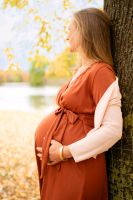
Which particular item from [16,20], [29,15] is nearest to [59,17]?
[29,15]

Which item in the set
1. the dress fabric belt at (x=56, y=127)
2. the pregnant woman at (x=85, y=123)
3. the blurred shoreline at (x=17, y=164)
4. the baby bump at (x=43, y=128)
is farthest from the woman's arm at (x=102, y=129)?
the blurred shoreline at (x=17, y=164)

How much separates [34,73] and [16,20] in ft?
111

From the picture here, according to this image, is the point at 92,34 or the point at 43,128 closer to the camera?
the point at 92,34

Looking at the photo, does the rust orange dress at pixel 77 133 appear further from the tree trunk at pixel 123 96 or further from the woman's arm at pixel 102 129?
the tree trunk at pixel 123 96

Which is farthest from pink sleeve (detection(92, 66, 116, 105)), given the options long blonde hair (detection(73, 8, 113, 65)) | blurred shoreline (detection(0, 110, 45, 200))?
blurred shoreline (detection(0, 110, 45, 200))

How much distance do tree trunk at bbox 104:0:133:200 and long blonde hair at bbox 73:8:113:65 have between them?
5.1 inches

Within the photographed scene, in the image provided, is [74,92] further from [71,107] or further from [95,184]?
[95,184]

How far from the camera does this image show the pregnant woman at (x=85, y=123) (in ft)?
9.39

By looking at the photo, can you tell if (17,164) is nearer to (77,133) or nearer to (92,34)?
(77,133)

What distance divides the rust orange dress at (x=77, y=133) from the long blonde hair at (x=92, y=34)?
2.9 inches

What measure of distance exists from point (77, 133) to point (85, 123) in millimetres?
79

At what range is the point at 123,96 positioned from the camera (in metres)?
3.07

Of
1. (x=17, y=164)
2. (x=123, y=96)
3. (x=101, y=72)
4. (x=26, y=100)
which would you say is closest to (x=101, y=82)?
(x=101, y=72)

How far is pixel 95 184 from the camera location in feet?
9.82
